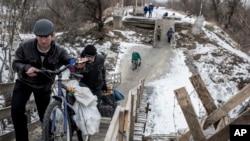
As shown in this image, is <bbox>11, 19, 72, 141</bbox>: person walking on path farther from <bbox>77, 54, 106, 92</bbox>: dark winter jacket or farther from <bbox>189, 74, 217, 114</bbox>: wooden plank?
<bbox>189, 74, 217, 114</bbox>: wooden plank

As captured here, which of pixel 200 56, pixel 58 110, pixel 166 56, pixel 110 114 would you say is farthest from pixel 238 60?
pixel 58 110

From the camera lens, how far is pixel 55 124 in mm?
4180

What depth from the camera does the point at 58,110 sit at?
4219mm

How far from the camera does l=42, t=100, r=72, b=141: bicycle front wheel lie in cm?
400

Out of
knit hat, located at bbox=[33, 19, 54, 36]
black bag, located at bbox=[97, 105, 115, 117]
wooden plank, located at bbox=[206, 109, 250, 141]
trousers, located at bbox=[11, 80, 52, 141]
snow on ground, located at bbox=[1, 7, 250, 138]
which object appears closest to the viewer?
wooden plank, located at bbox=[206, 109, 250, 141]

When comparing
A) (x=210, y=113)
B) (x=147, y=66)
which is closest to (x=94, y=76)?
(x=210, y=113)

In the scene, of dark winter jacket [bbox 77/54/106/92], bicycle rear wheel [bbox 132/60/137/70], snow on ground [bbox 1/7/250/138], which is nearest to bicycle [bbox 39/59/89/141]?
dark winter jacket [bbox 77/54/106/92]

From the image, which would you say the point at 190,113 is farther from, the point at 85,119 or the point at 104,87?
the point at 104,87

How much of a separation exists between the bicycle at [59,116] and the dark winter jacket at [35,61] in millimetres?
253

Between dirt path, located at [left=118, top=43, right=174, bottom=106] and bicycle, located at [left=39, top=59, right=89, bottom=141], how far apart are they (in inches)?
529

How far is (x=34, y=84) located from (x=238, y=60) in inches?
897

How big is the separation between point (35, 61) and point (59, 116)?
765mm

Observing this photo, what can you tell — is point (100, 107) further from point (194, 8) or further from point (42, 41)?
point (194, 8)

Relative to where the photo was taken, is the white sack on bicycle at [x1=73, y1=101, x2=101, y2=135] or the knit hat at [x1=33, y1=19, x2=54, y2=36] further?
the white sack on bicycle at [x1=73, y1=101, x2=101, y2=135]
